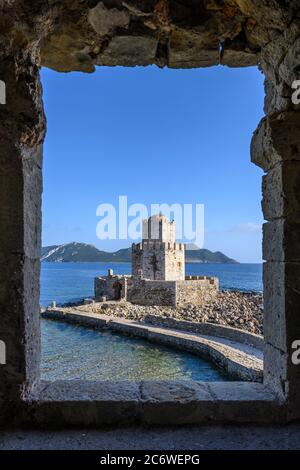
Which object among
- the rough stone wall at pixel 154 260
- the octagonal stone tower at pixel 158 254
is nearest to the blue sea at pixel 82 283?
the octagonal stone tower at pixel 158 254

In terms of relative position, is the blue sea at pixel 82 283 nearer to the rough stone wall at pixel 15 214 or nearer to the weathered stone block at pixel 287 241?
the rough stone wall at pixel 15 214

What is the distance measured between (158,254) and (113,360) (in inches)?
718

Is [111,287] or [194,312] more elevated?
[111,287]

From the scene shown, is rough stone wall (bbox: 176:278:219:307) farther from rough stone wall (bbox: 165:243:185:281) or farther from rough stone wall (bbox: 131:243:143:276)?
rough stone wall (bbox: 131:243:143:276)

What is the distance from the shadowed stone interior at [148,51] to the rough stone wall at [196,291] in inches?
983

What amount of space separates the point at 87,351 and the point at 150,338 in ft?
10.3

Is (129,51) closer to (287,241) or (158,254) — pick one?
(287,241)

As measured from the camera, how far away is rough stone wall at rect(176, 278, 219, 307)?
90.5 ft

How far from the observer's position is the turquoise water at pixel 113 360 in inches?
509

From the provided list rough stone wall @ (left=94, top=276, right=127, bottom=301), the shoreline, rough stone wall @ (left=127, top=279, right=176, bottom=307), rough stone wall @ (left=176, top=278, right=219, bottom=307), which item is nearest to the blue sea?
rough stone wall @ (left=94, top=276, right=127, bottom=301)

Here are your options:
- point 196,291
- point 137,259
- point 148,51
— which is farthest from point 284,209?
point 137,259

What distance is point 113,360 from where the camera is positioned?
1507 centimetres
